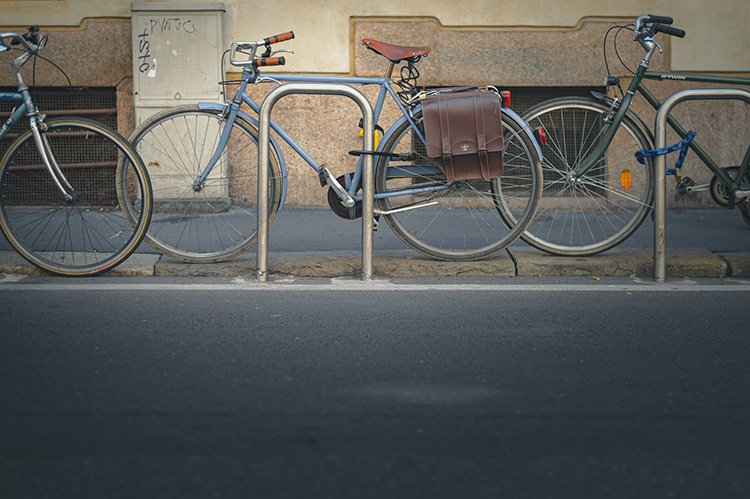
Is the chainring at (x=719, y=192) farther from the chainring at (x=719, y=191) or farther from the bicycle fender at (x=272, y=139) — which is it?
the bicycle fender at (x=272, y=139)

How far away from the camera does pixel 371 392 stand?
12.8 feet

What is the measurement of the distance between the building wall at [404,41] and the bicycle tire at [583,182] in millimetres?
2312

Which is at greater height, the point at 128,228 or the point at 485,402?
the point at 128,228

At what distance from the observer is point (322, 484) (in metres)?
3.05

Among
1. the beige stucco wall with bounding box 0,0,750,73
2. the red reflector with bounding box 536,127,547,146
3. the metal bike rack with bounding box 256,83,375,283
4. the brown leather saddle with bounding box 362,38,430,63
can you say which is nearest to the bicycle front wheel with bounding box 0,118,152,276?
the metal bike rack with bounding box 256,83,375,283

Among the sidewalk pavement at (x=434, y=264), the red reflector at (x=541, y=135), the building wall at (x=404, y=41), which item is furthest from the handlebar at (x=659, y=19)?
the building wall at (x=404, y=41)

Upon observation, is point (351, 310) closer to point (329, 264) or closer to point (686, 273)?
point (329, 264)

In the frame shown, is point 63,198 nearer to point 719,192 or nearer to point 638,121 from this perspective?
point 638,121

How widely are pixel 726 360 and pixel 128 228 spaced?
3.58 m

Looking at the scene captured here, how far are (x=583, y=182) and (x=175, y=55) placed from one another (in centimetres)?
390

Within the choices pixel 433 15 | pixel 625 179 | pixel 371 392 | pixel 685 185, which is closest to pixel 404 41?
pixel 433 15

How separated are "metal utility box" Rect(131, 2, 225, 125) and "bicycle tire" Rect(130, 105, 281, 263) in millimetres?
2177

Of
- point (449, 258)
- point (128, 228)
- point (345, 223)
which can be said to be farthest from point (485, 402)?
point (345, 223)

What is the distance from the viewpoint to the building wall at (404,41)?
30.5 feet
